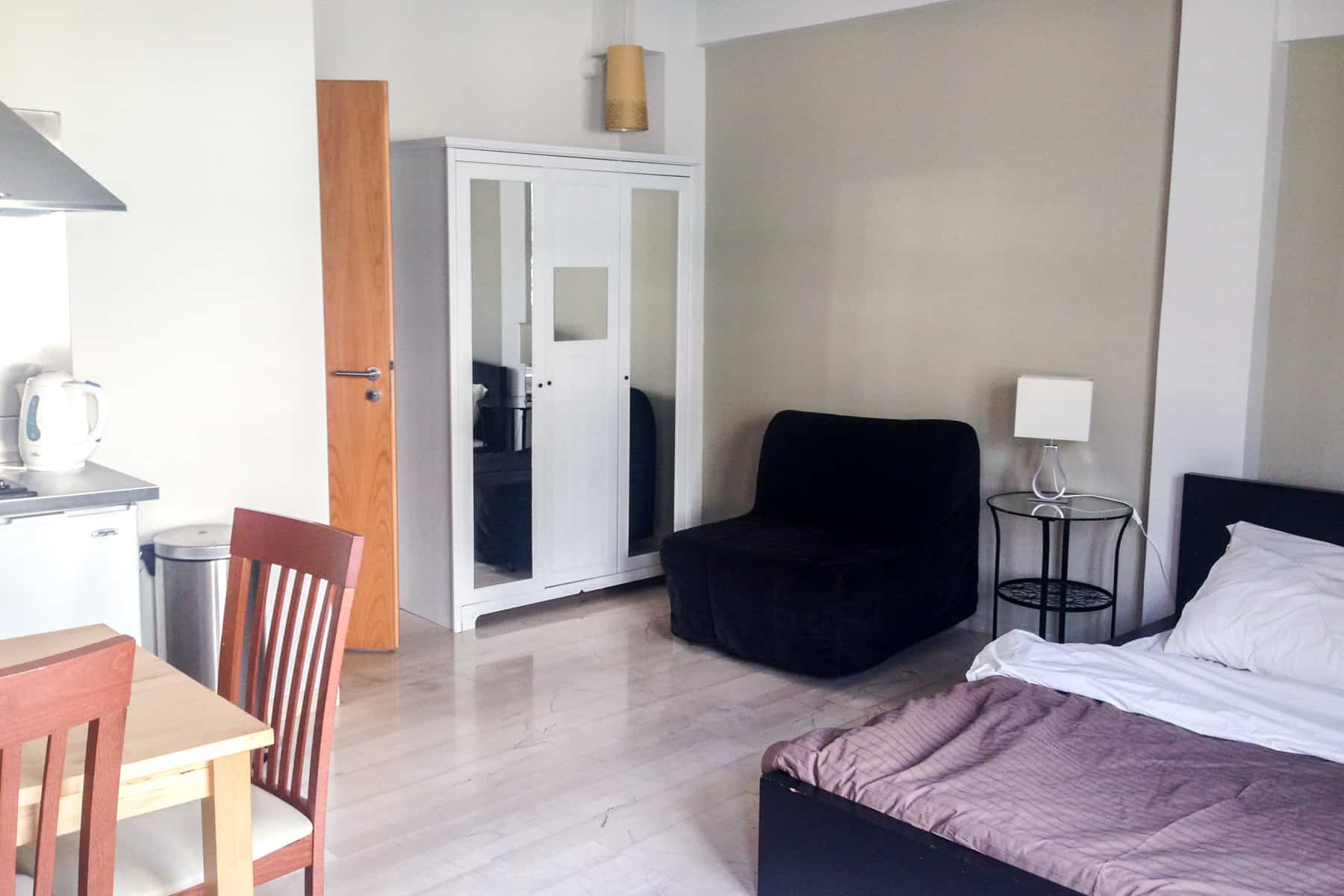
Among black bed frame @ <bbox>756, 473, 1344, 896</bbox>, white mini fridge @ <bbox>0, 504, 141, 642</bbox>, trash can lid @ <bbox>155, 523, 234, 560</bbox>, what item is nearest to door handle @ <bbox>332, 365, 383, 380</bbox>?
trash can lid @ <bbox>155, 523, 234, 560</bbox>

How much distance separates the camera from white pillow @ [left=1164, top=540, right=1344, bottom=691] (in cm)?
304

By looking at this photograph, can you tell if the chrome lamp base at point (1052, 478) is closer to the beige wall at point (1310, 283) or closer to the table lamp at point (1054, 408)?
the table lamp at point (1054, 408)

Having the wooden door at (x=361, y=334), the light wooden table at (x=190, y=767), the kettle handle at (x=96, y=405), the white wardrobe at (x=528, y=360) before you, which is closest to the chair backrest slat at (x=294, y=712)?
the light wooden table at (x=190, y=767)

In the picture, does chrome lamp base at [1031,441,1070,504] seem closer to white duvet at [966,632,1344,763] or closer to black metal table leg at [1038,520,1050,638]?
black metal table leg at [1038,520,1050,638]

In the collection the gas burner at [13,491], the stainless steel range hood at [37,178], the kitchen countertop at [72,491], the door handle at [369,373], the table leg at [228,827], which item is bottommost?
the table leg at [228,827]

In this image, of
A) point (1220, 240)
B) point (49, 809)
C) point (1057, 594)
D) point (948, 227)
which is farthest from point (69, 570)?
point (1220, 240)

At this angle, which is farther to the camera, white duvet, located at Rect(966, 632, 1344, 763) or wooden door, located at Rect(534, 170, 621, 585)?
wooden door, located at Rect(534, 170, 621, 585)

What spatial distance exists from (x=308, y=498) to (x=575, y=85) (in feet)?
7.75

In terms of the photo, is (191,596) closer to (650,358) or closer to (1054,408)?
(650,358)

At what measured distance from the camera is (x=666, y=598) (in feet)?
17.3

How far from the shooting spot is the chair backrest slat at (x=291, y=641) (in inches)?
82.0

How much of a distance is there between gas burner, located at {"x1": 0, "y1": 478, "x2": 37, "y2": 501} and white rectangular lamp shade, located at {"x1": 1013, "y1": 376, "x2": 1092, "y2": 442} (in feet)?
9.76

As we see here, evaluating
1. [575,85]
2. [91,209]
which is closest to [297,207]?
[91,209]

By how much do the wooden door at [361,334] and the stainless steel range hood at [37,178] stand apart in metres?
1.60
